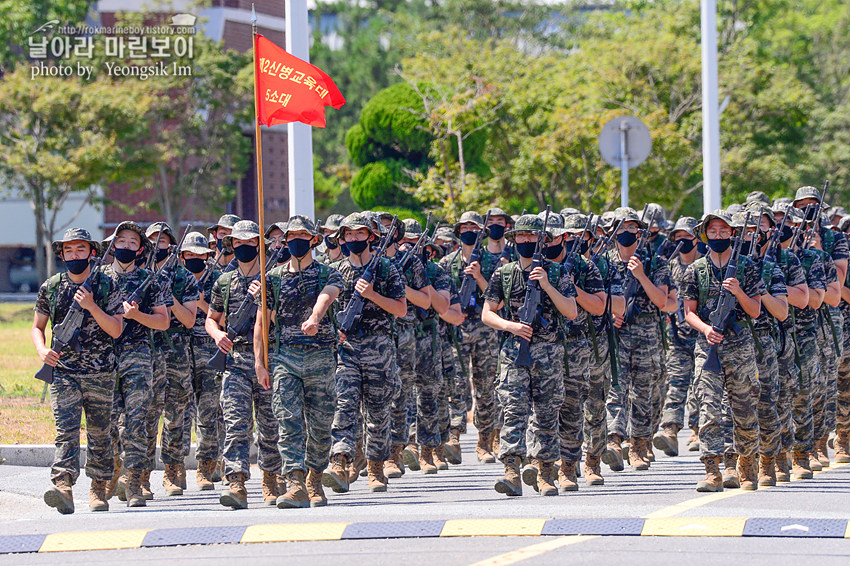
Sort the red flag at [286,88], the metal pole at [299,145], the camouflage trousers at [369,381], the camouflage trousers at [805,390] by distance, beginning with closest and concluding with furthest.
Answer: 1. the camouflage trousers at [369,381]
2. the red flag at [286,88]
3. the camouflage trousers at [805,390]
4. the metal pole at [299,145]

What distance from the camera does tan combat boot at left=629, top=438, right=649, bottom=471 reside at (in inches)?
460

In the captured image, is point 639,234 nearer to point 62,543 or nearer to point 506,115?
point 62,543

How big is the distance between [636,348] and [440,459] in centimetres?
198

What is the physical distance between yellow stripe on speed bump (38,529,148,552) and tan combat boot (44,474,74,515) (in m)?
0.98

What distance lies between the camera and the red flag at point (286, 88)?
10.9 m

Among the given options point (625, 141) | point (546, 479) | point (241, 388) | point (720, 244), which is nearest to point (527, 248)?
point (720, 244)

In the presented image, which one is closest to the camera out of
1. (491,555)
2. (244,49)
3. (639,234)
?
(491,555)

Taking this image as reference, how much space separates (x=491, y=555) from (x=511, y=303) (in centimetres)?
286

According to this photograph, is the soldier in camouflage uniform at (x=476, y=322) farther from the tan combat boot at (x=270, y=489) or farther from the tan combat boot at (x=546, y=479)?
the tan combat boot at (x=270, y=489)

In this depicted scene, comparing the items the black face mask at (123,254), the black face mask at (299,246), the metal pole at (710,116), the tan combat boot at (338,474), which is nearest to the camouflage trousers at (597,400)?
the tan combat boot at (338,474)

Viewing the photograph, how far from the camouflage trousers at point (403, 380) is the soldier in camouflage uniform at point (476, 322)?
4.35 feet

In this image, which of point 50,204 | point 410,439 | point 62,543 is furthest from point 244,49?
point 62,543

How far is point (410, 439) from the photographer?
12.4 meters

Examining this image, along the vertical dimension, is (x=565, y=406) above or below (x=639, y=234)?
below
